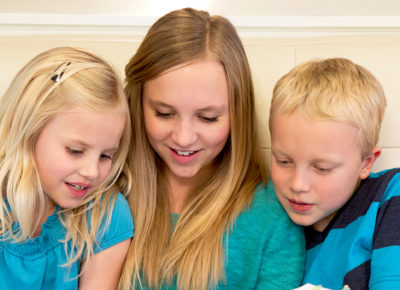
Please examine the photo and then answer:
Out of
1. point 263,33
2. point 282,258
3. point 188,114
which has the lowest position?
point 282,258

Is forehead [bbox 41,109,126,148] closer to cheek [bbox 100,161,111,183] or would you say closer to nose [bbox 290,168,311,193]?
cheek [bbox 100,161,111,183]

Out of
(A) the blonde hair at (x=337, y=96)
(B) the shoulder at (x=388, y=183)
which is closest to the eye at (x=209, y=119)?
(A) the blonde hair at (x=337, y=96)

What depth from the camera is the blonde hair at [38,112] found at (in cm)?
108

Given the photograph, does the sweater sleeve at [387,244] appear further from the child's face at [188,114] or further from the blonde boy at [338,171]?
the child's face at [188,114]

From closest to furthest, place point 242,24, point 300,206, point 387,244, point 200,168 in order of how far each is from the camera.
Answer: point 387,244, point 300,206, point 200,168, point 242,24

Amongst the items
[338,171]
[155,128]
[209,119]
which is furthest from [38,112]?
[338,171]

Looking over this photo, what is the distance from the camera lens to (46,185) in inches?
43.9

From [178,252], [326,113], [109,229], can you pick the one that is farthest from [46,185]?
[326,113]

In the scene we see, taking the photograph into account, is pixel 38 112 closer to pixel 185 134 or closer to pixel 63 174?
pixel 63 174

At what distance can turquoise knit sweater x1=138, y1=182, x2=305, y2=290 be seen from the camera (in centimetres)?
115

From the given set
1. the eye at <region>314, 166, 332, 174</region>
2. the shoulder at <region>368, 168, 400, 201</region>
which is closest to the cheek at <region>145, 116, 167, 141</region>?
the eye at <region>314, 166, 332, 174</region>

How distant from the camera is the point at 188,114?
3.69 ft

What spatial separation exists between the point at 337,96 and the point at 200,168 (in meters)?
0.36

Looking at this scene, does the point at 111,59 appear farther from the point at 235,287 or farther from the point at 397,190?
the point at 397,190
